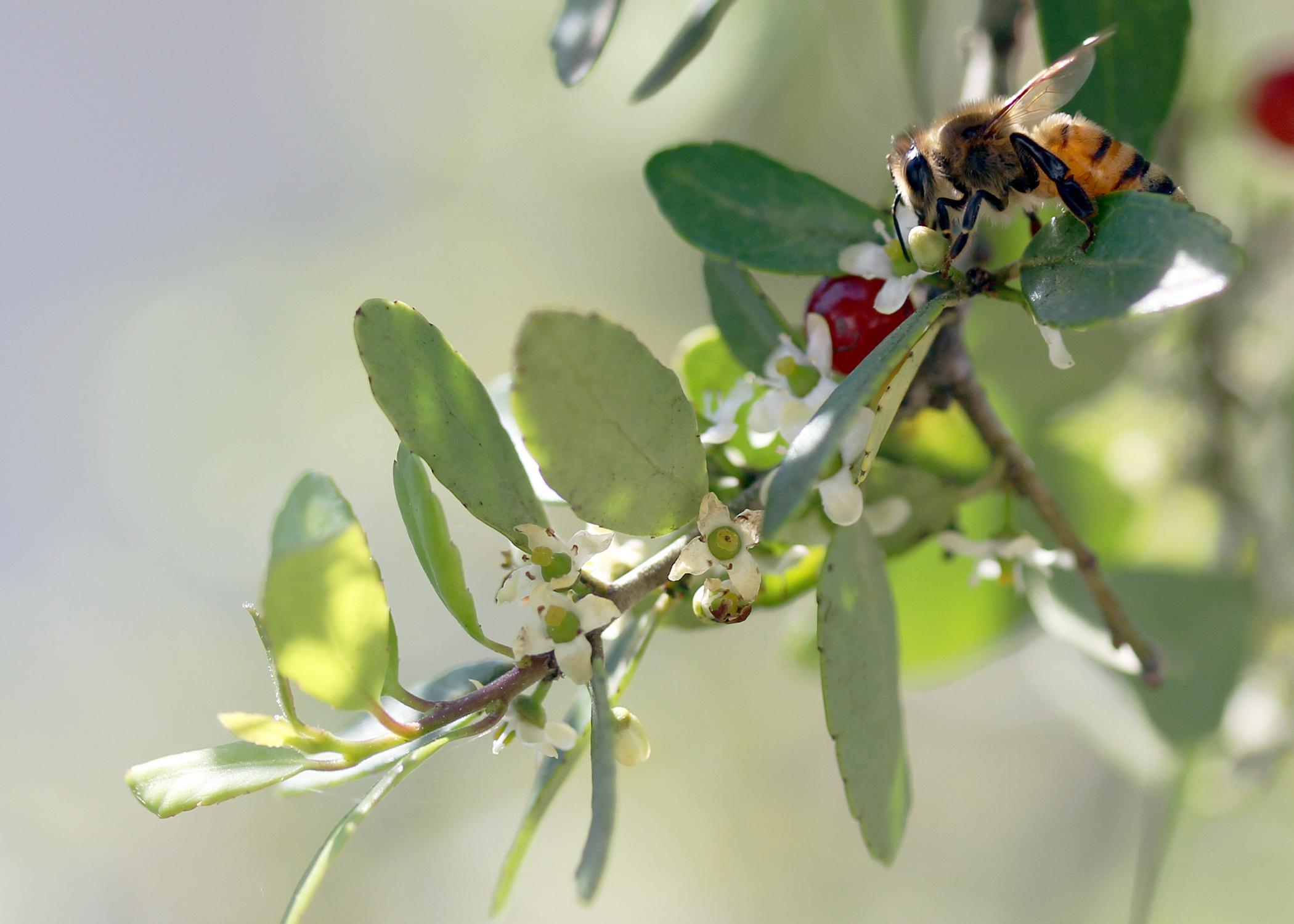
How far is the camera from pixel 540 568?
747 mm

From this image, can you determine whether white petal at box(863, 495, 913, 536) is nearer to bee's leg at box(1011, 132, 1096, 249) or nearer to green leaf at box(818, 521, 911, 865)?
green leaf at box(818, 521, 911, 865)

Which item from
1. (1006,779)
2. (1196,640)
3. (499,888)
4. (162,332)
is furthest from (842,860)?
(499,888)

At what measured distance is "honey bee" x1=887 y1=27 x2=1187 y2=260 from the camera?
2.96 ft

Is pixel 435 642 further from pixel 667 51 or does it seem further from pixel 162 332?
pixel 667 51

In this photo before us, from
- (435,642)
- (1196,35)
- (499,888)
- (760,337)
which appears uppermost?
(760,337)

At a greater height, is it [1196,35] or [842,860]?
[1196,35]

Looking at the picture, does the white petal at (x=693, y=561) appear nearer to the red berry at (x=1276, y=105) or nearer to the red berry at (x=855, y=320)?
the red berry at (x=855, y=320)

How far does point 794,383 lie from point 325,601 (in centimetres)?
43

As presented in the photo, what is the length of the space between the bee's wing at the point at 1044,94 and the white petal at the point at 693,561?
0.49 m

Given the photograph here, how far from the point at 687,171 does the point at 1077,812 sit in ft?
11.3

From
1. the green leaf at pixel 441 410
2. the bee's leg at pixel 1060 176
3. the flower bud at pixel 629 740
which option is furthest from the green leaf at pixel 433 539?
the bee's leg at pixel 1060 176

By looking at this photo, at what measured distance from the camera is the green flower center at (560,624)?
0.72 meters

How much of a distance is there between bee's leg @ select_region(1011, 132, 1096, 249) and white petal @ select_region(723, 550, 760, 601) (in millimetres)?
299

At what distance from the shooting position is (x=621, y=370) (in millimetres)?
639
